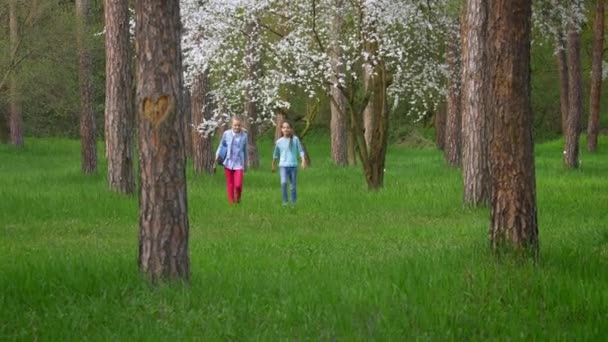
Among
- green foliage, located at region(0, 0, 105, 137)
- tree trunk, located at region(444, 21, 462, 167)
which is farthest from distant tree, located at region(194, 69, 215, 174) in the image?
tree trunk, located at region(444, 21, 462, 167)

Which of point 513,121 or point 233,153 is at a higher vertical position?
point 513,121

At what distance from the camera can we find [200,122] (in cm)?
3038

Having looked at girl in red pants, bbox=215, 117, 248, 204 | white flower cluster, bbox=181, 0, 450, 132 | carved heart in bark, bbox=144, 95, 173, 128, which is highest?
white flower cluster, bbox=181, 0, 450, 132

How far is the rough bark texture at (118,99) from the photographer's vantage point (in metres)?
22.9

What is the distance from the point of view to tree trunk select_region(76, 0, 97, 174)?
32375mm

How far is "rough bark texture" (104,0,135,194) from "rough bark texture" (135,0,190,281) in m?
13.7

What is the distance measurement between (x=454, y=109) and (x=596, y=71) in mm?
7919

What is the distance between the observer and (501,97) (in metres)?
10.8

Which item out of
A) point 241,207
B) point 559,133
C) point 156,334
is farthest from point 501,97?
point 559,133

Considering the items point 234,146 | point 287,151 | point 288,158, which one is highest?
point 234,146

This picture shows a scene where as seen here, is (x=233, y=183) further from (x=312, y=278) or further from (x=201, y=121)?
(x=312, y=278)

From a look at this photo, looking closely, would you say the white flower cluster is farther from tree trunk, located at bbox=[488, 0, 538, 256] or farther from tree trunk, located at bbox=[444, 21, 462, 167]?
tree trunk, located at bbox=[488, 0, 538, 256]

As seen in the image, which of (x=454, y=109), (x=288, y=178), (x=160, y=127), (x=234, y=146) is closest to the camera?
(x=160, y=127)

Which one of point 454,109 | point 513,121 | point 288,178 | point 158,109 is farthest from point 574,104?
point 158,109
